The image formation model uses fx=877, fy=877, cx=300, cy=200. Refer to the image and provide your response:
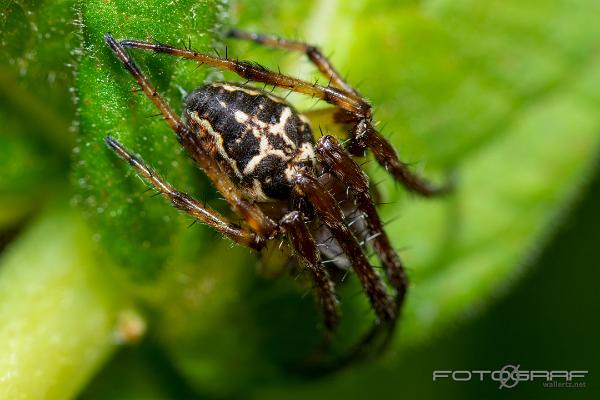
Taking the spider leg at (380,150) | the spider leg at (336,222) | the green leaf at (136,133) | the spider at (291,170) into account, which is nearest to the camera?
the green leaf at (136,133)

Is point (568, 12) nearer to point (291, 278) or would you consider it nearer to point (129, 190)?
point (291, 278)

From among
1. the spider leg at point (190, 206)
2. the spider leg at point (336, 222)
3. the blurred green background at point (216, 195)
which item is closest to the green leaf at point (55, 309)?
the blurred green background at point (216, 195)

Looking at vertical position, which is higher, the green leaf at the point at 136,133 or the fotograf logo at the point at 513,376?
the green leaf at the point at 136,133

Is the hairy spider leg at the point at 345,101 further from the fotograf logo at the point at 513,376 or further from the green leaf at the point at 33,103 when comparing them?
the fotograf logo at the point at 513,376


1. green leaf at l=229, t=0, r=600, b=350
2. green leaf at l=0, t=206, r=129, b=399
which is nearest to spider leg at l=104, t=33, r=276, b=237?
green leaf at l=0, t=206, r=129, b=399

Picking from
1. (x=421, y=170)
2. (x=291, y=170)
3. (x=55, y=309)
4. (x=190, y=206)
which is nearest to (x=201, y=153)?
(x=190, y=206)

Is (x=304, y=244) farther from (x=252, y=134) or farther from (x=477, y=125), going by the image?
(x=477, y=125)

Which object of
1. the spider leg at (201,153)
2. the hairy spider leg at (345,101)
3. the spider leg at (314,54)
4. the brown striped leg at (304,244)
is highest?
the spider leg at (314,54)

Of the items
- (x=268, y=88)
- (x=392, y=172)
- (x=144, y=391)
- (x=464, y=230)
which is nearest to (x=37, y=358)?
(x=144, y=391)
